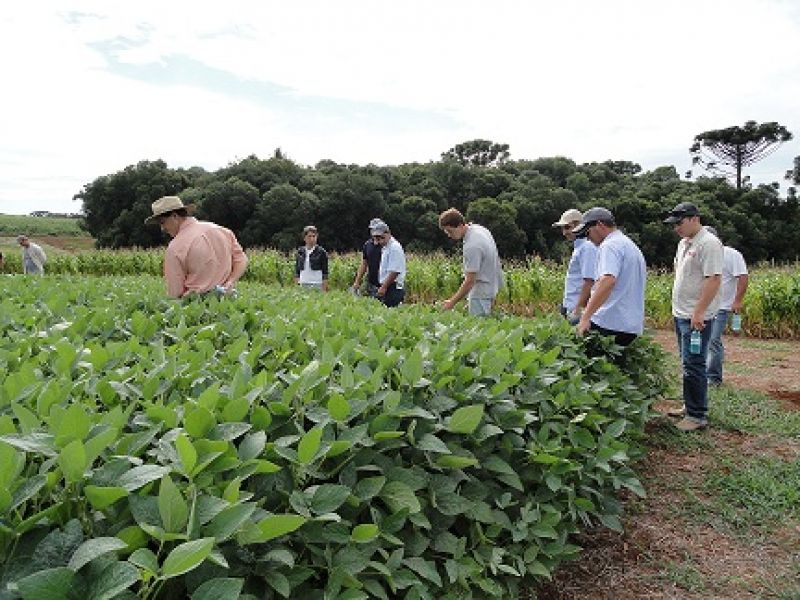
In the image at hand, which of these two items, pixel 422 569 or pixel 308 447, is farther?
pixel 422 569

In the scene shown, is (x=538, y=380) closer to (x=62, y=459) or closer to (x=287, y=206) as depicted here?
(x=62, y=459)

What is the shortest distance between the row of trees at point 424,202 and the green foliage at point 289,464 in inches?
1223

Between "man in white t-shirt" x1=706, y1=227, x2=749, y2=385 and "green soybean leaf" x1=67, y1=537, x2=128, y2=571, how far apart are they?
25.0ft

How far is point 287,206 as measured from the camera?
36062 millimetres

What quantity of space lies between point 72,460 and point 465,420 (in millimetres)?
1325

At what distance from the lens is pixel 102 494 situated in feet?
4.54

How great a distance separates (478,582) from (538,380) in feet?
3.85

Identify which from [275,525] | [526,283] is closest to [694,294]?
[275,525]

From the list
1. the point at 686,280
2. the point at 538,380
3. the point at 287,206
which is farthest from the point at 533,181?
the point at 538,380

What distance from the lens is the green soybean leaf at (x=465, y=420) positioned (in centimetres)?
234

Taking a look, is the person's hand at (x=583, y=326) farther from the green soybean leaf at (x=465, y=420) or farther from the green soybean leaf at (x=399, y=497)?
the green soybean leaf at (x=399, y=497)

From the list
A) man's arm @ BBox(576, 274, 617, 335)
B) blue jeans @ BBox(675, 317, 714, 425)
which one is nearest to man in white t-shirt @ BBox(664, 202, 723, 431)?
blue jeans @ BBox(675, 317, 714, 425)

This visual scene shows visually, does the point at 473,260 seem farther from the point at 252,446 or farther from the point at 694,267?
the point at 252,446


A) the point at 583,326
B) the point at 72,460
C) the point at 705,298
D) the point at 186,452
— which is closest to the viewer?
the point at 72,460
